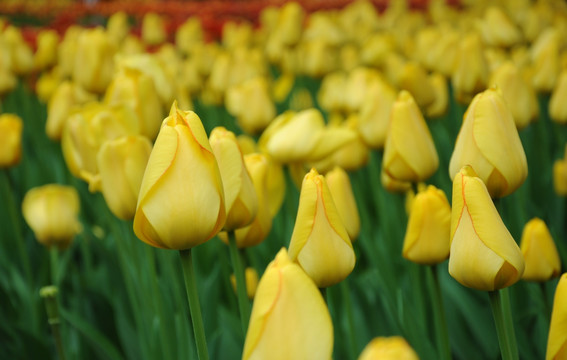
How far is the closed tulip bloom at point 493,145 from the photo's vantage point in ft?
3.30

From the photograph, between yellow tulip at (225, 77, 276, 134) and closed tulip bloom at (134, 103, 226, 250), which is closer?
closed tulip bloom at (134, 103, 226, 250)

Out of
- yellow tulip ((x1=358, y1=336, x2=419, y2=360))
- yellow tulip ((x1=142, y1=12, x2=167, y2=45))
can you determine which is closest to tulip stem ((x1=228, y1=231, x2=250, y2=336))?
yellow tulip ((x1=358, y1=336, x2=419, y2=360))

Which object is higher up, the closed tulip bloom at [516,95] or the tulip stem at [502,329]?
the closed tulip bloom at [516,95]

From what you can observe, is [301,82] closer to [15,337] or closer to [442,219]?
[15,337]

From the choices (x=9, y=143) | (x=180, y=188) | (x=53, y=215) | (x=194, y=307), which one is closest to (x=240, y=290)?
(x=194, y=307)

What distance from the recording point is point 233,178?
1001 millimetres

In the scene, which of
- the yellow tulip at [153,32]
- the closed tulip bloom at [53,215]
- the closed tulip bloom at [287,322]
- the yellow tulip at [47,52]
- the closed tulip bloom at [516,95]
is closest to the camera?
the closed tulip bloom at [287,322]

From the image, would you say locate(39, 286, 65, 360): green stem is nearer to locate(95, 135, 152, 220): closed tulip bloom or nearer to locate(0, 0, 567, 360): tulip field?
locate(0, 0, 567, 360): tulip field

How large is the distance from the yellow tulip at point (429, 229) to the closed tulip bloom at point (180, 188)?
377 millimetres

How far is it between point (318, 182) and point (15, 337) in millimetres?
1137

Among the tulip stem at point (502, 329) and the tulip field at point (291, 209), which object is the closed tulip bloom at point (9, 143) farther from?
the tulip stem at point (502, 329)

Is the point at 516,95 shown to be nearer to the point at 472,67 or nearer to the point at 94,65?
the point at 472,67

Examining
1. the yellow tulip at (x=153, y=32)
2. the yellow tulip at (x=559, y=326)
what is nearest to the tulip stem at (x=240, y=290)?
the yellow tulip at (x=559, y=326)

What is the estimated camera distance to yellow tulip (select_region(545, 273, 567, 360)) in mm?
783
